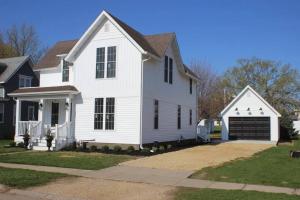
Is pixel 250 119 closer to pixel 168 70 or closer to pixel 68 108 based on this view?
pixel 168 70

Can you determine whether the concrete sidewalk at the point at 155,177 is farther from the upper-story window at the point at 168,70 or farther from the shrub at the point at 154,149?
the upper-story window at the point at 168,70

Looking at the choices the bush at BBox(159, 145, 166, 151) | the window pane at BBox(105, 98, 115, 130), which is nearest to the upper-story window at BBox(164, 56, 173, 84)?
the bush at BBox(159, 145, 166, 151)

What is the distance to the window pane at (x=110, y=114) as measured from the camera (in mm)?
23281

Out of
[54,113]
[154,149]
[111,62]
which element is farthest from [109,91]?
[54,113]

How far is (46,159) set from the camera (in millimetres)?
17812

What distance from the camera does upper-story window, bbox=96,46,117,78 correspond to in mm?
23672

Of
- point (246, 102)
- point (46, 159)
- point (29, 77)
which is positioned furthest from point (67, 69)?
point (246, 102)

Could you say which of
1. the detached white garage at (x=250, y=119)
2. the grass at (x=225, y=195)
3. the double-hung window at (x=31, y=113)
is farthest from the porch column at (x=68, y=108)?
the detached white garage at (x=250, y=119)

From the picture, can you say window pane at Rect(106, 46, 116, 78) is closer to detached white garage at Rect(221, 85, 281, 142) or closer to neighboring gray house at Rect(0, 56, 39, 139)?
detached white garage at Rect(221, 85, 281, 142)

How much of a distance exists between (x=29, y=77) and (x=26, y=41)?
25.4m

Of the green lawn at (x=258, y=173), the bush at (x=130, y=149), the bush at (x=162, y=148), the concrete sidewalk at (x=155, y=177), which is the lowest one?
the concrete sidewalk at (x=155, y=177)

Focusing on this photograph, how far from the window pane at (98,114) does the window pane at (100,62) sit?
5.34 ft

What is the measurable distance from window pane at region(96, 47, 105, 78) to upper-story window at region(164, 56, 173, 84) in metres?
4.87

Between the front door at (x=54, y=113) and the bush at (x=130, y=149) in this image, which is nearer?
the bush at (x=130, y=149)
